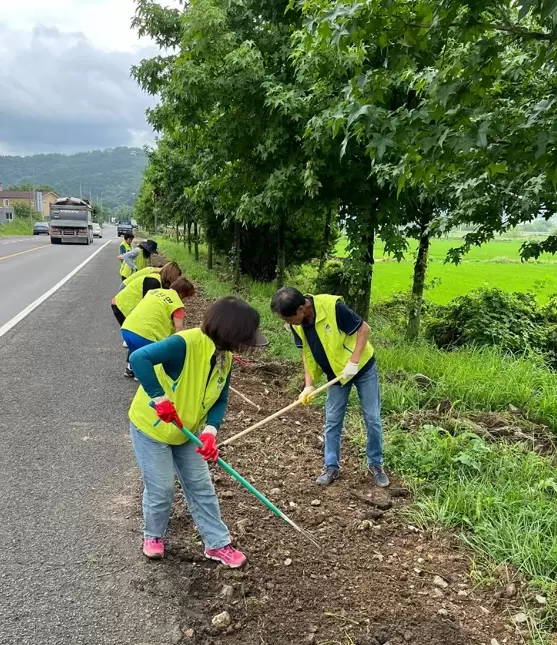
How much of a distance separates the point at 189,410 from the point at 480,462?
2206mm

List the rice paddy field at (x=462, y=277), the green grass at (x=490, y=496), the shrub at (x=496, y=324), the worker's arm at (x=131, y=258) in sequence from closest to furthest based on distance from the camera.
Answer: the green grass at (x=490, y=496) → the worker's arm at (x=131, y=258) → the shrub at (x=496, y=324) → the rice paddy field at (x=462, y=277)

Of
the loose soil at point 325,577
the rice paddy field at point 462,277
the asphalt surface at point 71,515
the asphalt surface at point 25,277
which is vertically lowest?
the rice paddy field at point 462,277

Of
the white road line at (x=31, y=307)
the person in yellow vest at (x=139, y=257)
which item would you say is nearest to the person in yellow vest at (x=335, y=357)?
the person in yellow vest at (x=139, y=257)

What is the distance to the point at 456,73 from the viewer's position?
7.81 feet

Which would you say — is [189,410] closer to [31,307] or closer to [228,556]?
[228,556]

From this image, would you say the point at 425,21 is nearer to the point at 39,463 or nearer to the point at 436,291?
the point at 39,463

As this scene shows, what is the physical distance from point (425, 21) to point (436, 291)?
14.7m

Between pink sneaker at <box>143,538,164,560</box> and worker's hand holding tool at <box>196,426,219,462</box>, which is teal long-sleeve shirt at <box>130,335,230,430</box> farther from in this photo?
pink sneaker at <box>143,538,164,560</box>

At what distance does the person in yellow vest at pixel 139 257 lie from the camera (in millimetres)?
7188

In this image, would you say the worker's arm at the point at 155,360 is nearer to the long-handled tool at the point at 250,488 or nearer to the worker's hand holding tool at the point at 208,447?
the long-handled tool at the point at 250,488

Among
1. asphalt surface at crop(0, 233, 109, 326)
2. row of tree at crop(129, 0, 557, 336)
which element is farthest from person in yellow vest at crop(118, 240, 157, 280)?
asphalt surface at crop(0, 233, 109, 326)

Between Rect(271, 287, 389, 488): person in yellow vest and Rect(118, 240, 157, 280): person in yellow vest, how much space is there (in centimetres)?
390

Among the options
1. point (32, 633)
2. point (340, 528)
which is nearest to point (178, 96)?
point (340, 528)

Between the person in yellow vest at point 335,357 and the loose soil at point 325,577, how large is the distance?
0.22 meters
